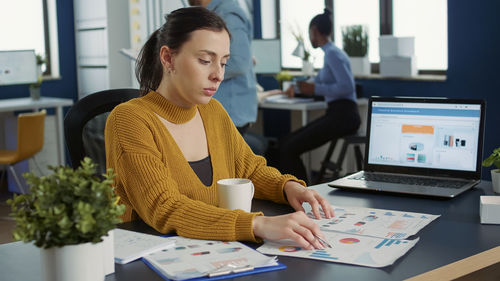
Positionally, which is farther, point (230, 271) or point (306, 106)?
point (306, 106)

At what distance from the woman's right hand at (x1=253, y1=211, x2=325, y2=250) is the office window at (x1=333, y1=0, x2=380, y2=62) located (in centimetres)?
405

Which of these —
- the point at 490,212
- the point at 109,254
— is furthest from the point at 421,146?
the point at 109,254

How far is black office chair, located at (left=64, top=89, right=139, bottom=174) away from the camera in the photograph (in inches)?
71.1

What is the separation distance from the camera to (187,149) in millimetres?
1644

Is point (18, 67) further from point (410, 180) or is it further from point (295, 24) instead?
point (410, 180)

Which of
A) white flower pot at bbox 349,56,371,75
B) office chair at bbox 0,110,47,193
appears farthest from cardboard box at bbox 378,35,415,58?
office chair at bbox 0,110,47,193

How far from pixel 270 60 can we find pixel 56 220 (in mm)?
4910

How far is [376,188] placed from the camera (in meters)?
1.77

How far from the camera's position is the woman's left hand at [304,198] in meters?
1.50

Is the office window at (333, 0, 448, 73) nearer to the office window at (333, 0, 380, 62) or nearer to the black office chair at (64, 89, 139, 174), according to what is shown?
the office window at (333, 0, 380, 62)

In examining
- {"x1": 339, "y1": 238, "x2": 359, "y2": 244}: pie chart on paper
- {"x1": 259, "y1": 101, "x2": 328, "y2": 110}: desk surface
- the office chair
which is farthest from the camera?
{"x1": 259, "y1": 101, "x2": 328, "y2": 110}: desk surface

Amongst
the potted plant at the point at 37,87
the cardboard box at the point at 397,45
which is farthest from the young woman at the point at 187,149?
the potted plant at the point at 37,87

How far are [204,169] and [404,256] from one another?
0.63 meters

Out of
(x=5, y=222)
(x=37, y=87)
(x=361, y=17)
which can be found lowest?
(x=5, y=222)
